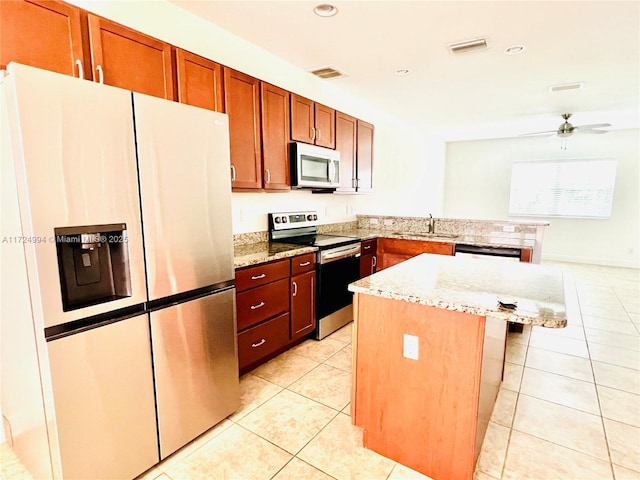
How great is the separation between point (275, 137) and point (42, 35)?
1562 mm

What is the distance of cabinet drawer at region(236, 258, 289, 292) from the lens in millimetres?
2262

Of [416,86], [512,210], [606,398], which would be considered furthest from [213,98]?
[512,210]

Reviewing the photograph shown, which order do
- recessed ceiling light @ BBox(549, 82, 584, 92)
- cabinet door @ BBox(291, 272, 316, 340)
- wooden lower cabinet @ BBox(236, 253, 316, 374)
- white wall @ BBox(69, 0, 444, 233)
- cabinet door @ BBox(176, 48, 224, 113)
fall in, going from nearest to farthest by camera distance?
1. cabinet door @ BBox(176, 48, 224, 113)
2. white wall @ BBox(69, 0, 444, 233)
3. wooden lower cabinet @ BBox(236, 253, 316, 374)
4. cabinet door @ BBox(291, 272, 316, 340)
5. recessed ceiling light @ BBox(549, 82, 584, 92)

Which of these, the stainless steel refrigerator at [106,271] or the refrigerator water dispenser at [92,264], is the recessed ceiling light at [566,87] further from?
the refrigerator water dispenser at [92,264]

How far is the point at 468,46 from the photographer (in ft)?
9.37

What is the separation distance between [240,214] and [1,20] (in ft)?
5.91

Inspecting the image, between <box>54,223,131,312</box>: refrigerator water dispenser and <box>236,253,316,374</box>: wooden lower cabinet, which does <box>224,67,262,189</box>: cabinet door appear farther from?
<box>54,223,131,312</box>: refrigerator water dispenser

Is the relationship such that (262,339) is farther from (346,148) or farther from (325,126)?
(346,148)

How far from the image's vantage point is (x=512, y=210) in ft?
24.1

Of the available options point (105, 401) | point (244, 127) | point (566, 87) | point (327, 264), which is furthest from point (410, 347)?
point (566, 87)

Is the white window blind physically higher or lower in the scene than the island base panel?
higher

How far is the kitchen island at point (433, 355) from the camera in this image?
A: 4.70ft

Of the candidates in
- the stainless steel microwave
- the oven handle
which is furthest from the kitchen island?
the stainless steel microwave

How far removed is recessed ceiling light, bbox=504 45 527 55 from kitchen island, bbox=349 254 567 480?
2.18m
